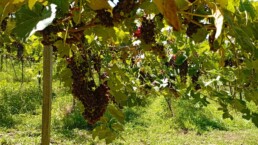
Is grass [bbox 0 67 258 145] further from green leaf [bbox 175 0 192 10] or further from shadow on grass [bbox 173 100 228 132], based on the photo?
green leaf [bbox 175 0 192 10]

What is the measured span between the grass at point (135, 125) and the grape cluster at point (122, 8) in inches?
191

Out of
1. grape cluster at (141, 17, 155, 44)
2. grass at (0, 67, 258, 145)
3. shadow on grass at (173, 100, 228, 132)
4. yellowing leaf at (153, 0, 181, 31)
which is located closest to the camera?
yellowing leaf at (153, 0, 181, 31)

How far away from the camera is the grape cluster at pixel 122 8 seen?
0.66 metres

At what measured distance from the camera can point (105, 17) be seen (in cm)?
70

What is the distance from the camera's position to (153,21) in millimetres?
1250

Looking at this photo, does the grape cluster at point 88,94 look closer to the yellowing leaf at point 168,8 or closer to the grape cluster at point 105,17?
the grape cluster at point 105,17

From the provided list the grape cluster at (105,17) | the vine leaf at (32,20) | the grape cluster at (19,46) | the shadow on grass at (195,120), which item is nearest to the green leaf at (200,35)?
the grape cluster at (105,17)

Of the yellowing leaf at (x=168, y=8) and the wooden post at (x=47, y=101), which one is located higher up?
the yellowing leaf at (x=168, y=8)

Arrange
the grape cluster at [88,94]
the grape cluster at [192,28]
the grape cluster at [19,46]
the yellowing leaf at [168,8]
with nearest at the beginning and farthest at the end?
the yellowing leaf at [168,8]
the grape cluster at [192,28]
the grape cluster at [88,94]
the grape cluster at [19,46]

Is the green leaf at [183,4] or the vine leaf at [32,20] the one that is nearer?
the vine leaf at [32,20]

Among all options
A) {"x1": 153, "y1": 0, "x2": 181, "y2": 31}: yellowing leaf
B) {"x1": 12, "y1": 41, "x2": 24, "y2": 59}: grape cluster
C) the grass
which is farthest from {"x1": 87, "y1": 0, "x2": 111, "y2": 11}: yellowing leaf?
the grass

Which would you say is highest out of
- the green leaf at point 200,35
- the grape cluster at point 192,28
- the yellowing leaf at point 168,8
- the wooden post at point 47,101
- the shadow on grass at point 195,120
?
the yellowing leaf at point 168,8

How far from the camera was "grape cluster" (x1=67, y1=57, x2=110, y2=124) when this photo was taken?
1.09 m

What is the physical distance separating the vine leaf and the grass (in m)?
4.89
